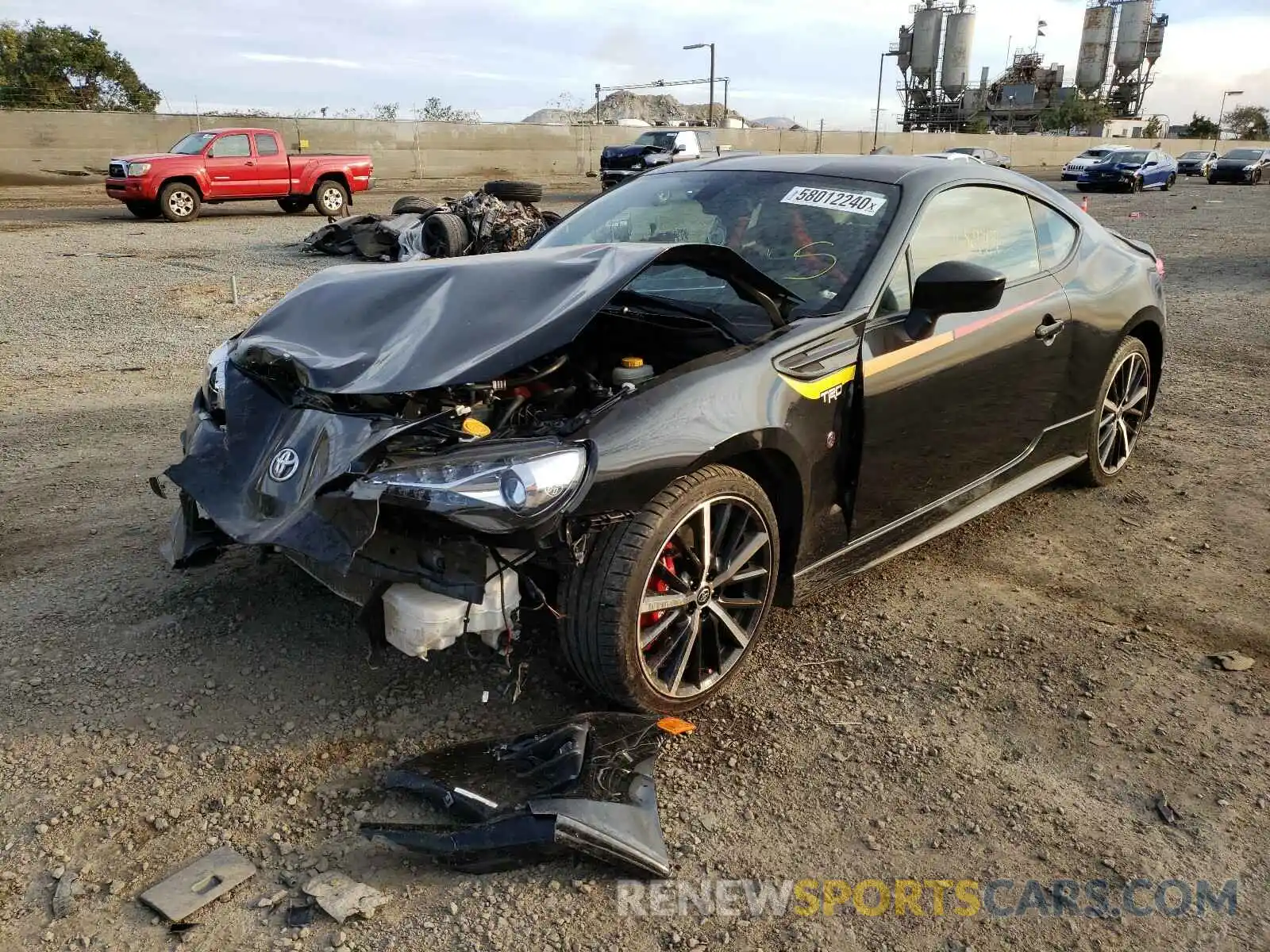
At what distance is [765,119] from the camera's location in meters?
104

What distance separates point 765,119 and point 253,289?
103 meters

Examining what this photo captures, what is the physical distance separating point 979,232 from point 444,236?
29.0 ft

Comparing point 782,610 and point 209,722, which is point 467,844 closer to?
point 209,722

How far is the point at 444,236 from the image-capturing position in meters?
11.6

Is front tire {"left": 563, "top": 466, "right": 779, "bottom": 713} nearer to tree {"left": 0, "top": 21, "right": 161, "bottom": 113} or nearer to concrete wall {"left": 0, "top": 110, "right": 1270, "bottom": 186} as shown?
concrete wall {"left": 0, "top": 110, "right": 1270, "bottom": 186}

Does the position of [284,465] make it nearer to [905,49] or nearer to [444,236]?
[444,236]

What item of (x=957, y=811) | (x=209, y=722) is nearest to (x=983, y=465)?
→ (x=957, y=811)

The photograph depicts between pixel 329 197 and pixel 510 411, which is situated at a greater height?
pixel 329 197

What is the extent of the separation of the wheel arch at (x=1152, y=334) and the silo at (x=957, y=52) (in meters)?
106

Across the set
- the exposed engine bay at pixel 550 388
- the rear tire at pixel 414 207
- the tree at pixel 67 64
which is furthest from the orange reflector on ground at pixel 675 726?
the tree at pixel 67 64

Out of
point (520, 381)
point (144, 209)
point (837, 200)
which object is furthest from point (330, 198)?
point (520, 381)

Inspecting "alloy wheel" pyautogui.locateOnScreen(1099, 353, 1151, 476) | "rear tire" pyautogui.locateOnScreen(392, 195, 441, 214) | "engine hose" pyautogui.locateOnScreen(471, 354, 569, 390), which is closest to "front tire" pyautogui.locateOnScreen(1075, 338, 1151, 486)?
"alloy wheel" pyautogui.locateOnScreen(1099, 353, 1151, 476)

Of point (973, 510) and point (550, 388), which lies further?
point (973, 510)

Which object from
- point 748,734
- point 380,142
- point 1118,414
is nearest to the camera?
point 748,734
